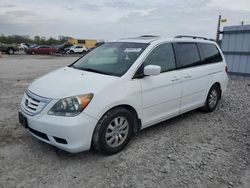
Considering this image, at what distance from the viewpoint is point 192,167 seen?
3.15m

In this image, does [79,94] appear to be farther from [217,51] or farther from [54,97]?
[217,51]

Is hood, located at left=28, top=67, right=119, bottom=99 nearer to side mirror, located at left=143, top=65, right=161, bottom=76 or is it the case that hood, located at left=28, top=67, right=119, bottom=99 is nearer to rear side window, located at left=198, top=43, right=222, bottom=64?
side mirror, located at left=143, top=65, right=161, bottom=76

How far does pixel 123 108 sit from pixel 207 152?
1.42 m

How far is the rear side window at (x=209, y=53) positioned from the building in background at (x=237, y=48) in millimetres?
4763

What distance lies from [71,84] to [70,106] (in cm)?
40

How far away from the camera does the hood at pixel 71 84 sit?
3123 mm

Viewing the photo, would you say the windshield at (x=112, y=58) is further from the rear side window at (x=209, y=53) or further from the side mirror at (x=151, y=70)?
the rear side window at (x=209, y=53)

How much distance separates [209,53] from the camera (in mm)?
5188

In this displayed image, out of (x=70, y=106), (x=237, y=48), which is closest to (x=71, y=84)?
(x=70, y=106)

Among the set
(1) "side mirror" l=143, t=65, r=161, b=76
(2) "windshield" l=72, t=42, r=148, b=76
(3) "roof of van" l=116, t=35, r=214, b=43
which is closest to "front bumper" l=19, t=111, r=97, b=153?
(2) "windshield" l=72, t=42, r=148, b=76

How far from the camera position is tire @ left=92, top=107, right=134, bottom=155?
3.20 meters

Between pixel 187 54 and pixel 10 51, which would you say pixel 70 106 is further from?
pixel 10 51

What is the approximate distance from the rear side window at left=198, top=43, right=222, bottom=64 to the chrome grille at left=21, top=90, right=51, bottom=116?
10.9ft

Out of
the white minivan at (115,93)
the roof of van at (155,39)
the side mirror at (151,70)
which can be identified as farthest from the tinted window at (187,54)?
the side mirror at (151,70)
